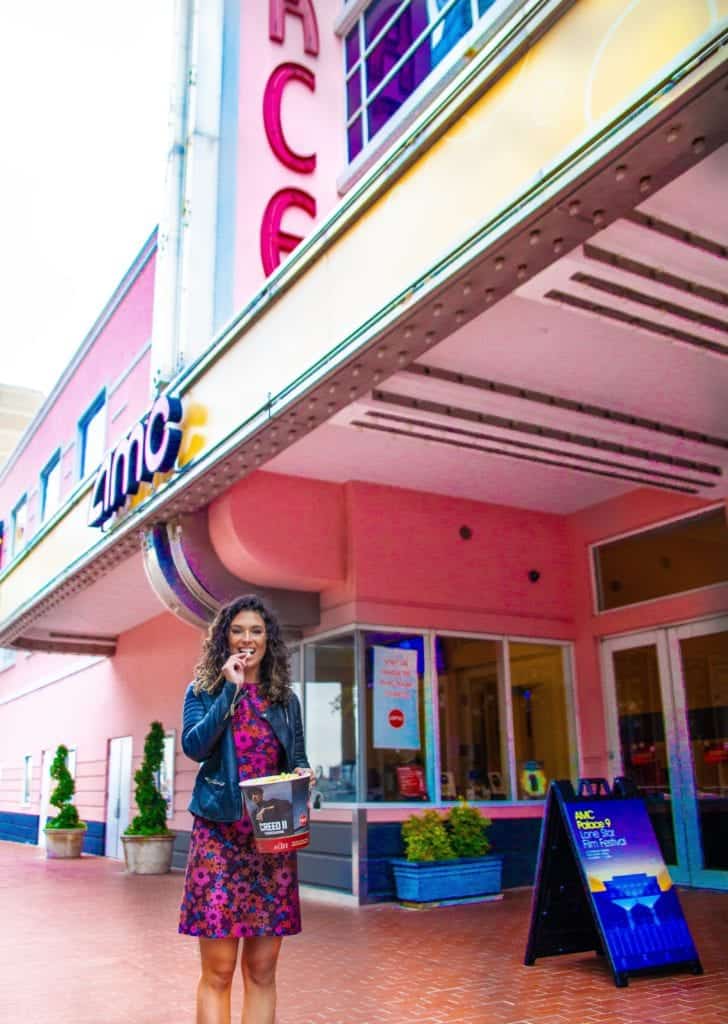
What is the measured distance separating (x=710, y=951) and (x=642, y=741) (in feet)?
11.5

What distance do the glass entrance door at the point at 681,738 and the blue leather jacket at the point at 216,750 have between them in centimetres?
618

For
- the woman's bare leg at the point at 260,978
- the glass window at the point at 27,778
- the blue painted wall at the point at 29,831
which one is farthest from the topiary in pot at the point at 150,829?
the woman's bare leg at the point at 260,978

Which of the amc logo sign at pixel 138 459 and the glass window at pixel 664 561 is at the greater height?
the amc logo sign at pixel 138 459

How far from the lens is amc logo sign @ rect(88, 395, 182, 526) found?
8.16 meters

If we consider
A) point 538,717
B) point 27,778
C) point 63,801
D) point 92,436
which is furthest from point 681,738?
→ point 27,778

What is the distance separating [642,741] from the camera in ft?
30.4

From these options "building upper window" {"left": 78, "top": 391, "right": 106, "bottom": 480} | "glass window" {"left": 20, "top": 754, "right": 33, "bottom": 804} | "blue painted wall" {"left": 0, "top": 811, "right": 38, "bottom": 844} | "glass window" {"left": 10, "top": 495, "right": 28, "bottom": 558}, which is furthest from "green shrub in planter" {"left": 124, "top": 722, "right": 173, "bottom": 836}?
"glass window" {"left": 10, "top": 495, "right": 28, "bottom": 558}

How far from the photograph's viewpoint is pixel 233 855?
3.29 m

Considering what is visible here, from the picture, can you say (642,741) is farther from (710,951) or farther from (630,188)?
(630,188)

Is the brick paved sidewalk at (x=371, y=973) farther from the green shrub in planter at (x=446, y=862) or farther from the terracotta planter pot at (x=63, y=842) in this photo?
the terracotta planter pot at (x=63, y=842)

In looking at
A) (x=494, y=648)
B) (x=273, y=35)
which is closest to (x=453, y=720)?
(x=494, y=648)

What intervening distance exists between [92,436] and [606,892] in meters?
12.8

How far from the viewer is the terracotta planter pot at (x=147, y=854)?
1206 cm

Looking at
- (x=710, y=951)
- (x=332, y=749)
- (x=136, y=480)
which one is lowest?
(x=710, y=951)
